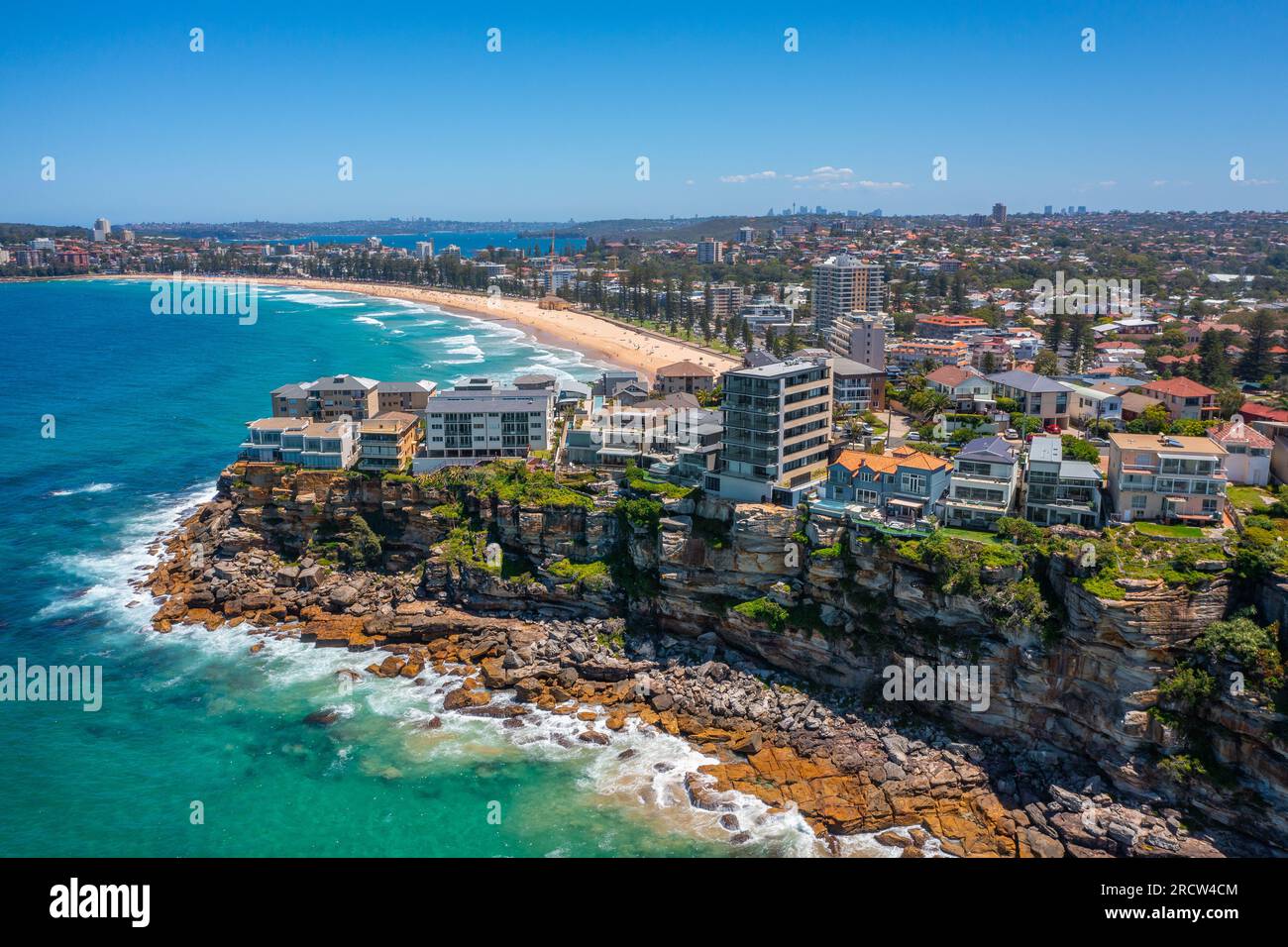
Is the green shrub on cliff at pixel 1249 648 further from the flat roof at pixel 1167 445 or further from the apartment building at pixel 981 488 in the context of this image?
the apartment building at pixel 981 488

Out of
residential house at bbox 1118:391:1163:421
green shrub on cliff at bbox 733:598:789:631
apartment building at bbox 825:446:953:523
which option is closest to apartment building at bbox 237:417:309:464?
green shrub on cliff at bbox 733:598:789:631

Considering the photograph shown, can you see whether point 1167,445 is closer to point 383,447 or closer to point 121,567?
point 383,447

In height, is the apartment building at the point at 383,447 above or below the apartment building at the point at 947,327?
below

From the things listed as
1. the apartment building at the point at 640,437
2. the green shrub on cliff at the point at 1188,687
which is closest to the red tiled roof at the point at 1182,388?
the green shrub on cliff at the point at 1188,687

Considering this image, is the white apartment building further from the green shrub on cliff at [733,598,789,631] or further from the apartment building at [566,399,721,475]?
the green shrub on cliff at [733,598,789,631]

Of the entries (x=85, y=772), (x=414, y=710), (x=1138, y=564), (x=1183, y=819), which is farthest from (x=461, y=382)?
(x=1183, y=819)
